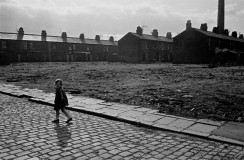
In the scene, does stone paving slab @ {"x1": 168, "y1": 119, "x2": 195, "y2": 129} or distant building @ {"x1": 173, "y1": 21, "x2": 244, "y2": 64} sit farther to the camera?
distant building @ {"x1": 173, "y1": 21, "x2": 244, "y2": 64}

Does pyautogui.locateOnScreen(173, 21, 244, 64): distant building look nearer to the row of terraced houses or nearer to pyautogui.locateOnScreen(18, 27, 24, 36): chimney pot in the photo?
the row of terraced houses

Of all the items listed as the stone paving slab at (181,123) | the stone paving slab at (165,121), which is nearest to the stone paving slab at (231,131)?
the stone paving slab at (165,121)

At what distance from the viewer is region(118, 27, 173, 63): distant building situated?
5322 cm

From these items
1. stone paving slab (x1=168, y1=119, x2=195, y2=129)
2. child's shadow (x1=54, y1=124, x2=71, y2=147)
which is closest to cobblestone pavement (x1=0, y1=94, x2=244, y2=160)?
child's shadow (x1=54, y1=124, x2=71, y2=147)

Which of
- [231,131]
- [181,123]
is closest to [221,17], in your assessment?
[181,123]

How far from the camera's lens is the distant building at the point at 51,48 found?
51.2m

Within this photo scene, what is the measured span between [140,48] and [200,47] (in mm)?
14962

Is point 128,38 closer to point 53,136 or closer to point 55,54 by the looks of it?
point 55,54

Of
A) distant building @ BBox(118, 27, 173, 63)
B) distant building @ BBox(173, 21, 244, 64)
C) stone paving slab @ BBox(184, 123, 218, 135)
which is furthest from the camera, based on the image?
distant building @ BBox(118, 27, 173, 63)

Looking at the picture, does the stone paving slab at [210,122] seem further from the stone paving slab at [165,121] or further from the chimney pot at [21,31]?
the chimney pot at [21,31]

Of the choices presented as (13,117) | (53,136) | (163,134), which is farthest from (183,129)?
(13,117)

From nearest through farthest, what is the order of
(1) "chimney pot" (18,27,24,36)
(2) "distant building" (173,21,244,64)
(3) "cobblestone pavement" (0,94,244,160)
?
1. (3) "cobblestone pavement" (0,94,244,160)
2. (2) "distant building" (173,21,244,64)
3. (1) "chimney pot" (18,27,24,36)

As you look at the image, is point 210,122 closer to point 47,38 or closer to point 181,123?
point 181,123

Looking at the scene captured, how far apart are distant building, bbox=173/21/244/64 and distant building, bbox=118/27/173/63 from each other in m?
9.47
